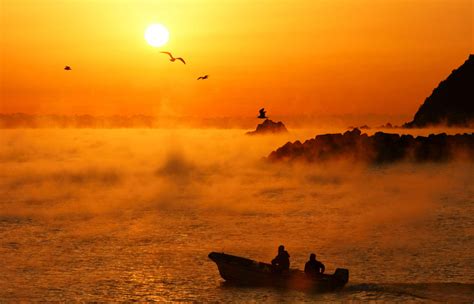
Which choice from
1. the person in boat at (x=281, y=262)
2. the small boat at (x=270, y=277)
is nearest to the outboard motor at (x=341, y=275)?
the small boat at (x=270, y=277)

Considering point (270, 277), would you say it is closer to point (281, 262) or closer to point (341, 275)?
point (281, 262)

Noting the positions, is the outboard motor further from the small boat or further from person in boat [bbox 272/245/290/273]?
person in boat [bbox 272/245/290/273]

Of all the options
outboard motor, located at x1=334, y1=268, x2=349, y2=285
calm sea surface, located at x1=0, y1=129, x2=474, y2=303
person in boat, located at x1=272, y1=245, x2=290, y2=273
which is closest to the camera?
outboard motor, located at x1=334, y1=268, x2=349, y2=285

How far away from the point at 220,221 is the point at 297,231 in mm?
17062

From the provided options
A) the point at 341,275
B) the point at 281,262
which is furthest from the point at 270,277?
the point at 341,275

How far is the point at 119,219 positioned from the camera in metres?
119

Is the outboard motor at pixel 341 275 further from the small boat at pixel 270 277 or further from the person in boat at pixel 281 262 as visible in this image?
the person in boat at pixel 281 262

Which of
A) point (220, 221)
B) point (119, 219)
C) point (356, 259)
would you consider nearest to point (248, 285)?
point (356, 259)

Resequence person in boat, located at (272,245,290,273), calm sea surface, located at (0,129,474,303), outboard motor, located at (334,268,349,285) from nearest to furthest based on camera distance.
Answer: outboard motor, located at (334,268,349,285)
person in boat, located at (272,245,290,273)
calm sea surface, located at (0,129,474,303)

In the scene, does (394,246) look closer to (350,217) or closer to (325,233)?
(325,233)

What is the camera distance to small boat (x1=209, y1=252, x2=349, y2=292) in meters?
48.5

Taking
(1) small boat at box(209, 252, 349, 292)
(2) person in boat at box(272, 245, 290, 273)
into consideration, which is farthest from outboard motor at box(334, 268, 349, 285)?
(2) person in boat at box(272, 245, 290, 273)

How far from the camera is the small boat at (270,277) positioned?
1911 inches

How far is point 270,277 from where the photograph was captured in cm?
4997
